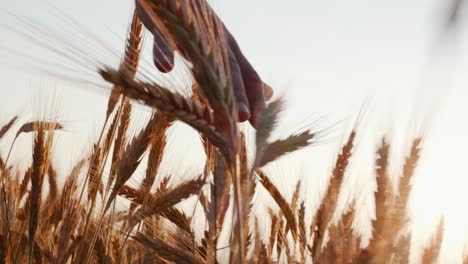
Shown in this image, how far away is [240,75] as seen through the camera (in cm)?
141

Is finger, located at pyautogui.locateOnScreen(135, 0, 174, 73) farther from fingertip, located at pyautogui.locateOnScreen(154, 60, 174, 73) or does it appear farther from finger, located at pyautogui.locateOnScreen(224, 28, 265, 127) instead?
finger, located at pyautogui.locateOnScreen(224, 28, 265, 127)

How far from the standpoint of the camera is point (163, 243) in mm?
1862

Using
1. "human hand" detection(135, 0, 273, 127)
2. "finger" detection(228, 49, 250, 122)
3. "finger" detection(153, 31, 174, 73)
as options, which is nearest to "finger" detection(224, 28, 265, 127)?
"human hand" detection(135, 0, 273, 127)

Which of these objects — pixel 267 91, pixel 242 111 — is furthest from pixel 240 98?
pixel 267 91

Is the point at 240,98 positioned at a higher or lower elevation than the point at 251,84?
lower

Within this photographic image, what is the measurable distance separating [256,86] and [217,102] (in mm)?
462

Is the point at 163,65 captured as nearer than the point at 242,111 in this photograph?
No

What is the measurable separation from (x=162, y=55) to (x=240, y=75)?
0.18 metres

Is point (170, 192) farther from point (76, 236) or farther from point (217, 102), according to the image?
point (217, 102)

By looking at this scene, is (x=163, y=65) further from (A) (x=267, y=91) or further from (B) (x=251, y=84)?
(A) (x=267, y=91)

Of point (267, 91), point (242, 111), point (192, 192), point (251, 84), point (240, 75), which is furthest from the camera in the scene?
point (192, 192)

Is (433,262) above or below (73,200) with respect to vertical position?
below

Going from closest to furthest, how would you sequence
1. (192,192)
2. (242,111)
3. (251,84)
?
(242,111), (251,84), (192,192)

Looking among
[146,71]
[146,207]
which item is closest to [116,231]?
[146,207]
